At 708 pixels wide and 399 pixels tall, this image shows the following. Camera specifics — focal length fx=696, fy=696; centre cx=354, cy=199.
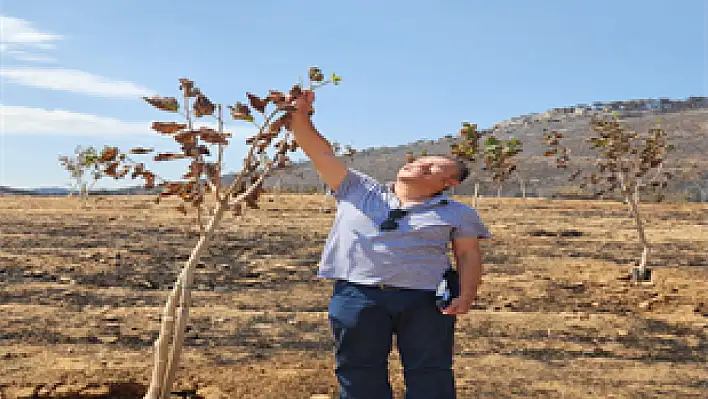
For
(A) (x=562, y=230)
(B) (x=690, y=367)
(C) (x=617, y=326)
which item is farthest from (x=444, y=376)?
(A) (x=562, y=230)

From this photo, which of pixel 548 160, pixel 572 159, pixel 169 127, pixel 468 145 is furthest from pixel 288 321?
pixel 548 160

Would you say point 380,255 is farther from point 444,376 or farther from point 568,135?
point 568,135

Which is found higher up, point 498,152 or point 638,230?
point 498,152

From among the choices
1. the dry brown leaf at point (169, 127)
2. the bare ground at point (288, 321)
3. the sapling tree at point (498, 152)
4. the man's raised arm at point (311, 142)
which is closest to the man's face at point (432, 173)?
the man's raised arm at point (311, 142)

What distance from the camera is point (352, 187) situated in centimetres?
295

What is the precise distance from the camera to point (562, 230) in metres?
17.0

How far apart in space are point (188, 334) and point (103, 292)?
2.46 m

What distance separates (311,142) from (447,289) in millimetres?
808

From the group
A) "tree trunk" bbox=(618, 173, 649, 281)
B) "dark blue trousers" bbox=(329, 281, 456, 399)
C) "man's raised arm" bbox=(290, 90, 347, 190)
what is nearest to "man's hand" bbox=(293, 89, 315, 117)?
"man's raised arm" bbox=(290, 90, 347, 190)

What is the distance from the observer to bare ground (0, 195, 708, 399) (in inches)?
178

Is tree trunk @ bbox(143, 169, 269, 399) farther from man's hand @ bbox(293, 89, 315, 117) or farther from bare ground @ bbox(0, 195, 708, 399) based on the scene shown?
bare ground @ bbox(0, 195, 708, 399)

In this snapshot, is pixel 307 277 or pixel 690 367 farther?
pixel 307 277

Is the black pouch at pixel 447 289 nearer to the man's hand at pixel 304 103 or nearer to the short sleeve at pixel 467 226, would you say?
the short sleeve at pixel 467 226

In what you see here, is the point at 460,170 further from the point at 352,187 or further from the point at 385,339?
the point at 385,339
